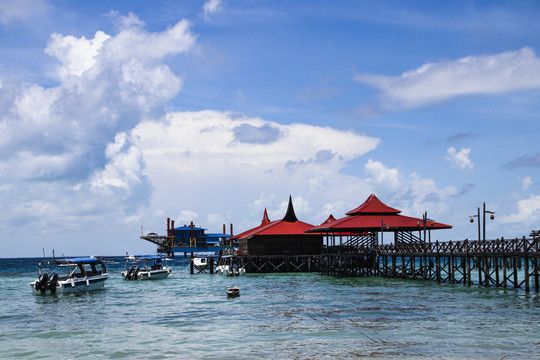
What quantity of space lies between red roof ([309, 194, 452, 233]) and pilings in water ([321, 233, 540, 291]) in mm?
2212

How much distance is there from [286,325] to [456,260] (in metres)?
22.2

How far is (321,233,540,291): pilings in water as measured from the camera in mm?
37188

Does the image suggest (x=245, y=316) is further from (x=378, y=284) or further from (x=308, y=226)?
(x=308, y=226)

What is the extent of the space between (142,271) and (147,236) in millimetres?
77521

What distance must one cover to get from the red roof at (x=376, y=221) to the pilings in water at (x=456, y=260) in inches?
87.1

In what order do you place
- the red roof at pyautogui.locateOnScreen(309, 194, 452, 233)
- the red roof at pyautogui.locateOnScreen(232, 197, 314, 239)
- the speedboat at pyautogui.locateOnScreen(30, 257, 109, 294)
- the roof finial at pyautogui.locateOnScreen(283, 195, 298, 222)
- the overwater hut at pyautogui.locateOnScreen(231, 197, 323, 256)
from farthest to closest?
1. the roof finial at pyautogui.locateOnScreen(283, 195, 298, 222)
2. the overwater hut at pyautogui.locateOnScreen(231, 197, 323, 256)
3. the red roof at pyautogui.locateOnScreen(232, 197, 314, 239)
4. the red roof at pyautogui.locateOnScreen(309, 194, 452, 233)
5. the speedboat at pyautogui.locateOnScreen(30, 257, 109, 294)

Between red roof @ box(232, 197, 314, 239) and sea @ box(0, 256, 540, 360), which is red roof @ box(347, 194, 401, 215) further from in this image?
→ sea @ box(0, 256, 540, 360)

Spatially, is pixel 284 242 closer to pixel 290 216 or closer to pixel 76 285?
pixel 290 216

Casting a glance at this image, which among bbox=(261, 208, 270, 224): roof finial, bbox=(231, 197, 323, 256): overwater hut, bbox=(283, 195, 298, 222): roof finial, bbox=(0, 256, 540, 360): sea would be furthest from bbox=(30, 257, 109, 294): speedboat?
bbox=(261, 208, 270, 224): roof finial

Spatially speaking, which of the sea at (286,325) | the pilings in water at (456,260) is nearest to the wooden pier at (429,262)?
the pilings in water at (456,260)

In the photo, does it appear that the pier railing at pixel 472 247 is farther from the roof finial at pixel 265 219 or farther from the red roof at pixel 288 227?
the roof finial at pixel 265 219

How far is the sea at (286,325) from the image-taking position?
810 inches

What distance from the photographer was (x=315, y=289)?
44.6 meters

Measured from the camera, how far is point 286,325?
85.5 feet
